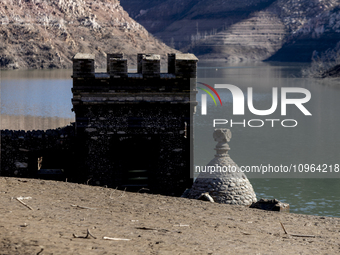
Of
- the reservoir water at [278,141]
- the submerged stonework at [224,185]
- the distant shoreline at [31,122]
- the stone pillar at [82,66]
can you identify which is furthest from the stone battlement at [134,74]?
the distant shoreline at [31,122]

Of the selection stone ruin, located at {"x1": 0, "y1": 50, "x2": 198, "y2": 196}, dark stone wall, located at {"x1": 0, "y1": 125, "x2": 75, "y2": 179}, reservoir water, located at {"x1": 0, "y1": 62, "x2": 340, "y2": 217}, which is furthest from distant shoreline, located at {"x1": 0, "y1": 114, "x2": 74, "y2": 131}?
stone ruin, located at {"x1": 0, "y1": 50, "x2": 198, "y2": 196}

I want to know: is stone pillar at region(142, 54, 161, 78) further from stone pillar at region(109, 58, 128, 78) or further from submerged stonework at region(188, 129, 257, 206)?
submerged stonework at region(188, 129, 257, 206)

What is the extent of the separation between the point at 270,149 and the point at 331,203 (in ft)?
47.0

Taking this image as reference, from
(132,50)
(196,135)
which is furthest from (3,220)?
(132,50)

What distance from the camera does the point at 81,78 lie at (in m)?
15.7

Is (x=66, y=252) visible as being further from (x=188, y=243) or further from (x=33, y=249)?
(x=188, y=243)

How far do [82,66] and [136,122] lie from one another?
2.37 m

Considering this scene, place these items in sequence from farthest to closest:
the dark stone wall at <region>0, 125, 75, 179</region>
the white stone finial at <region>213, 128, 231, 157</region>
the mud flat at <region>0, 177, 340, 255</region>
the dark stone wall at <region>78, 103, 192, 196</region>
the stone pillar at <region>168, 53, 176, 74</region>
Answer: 1. the stone pillar at <region>168, 53, 176, 74</region>
2. the white stone finial at <region>213, 128, 231, 157</region>
3. the dark stone wall at <region>78, 103, 192, 196</region>
4. the dark stone wall at <region>0, 125, 75, 179</region>
5. the mud flat at <region>0, 177, 340, 255</region>

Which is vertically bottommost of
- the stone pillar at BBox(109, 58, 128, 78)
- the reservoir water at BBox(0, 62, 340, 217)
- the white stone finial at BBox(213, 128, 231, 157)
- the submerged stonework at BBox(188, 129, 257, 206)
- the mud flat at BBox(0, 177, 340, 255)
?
the reservoir water at BBox(0, 62, 340, 217)

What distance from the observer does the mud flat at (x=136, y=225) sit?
769 centimetres

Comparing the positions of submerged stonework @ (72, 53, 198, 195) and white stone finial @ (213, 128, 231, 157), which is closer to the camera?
submerged stonework @ (72, 53, 198, 195)

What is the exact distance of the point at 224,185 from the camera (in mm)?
15898

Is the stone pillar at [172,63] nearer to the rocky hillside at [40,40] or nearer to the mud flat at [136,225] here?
the mud flat at [136,225]

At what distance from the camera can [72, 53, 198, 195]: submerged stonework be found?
621 inches
